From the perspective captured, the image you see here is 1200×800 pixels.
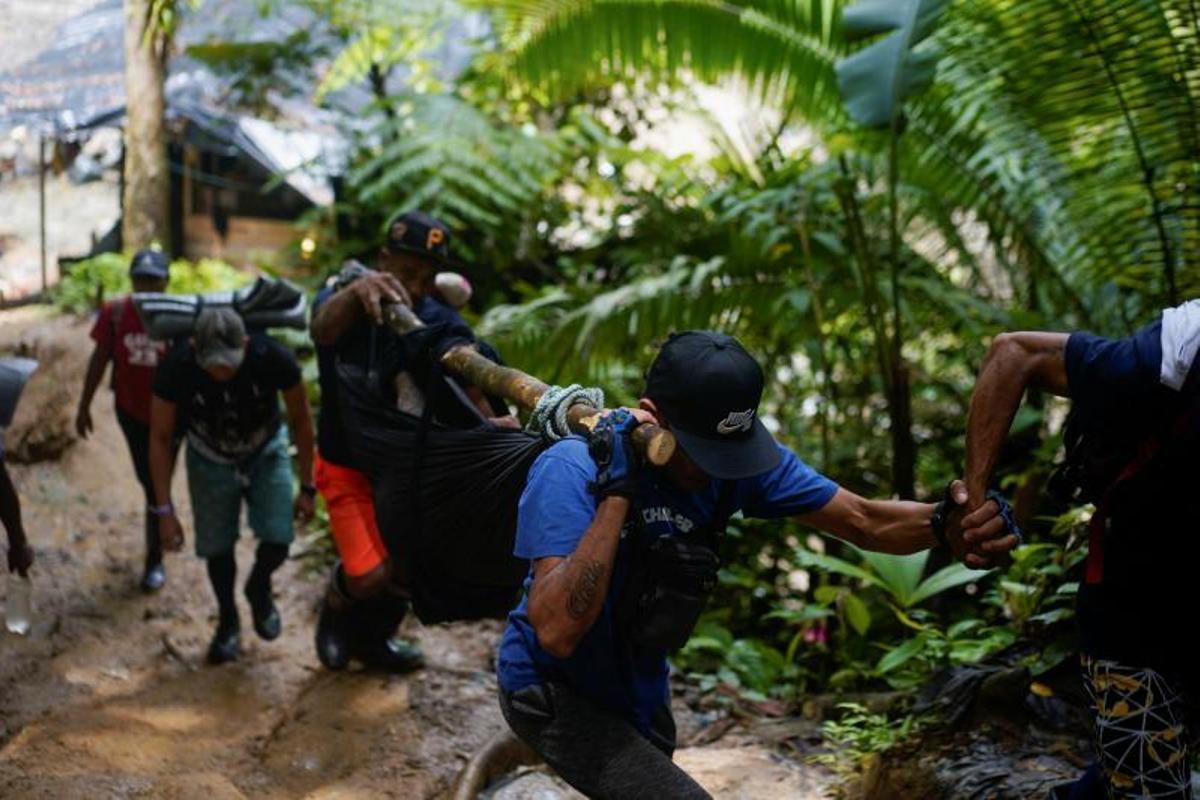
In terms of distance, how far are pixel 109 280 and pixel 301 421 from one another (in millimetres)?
6691

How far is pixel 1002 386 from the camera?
2.64 meters

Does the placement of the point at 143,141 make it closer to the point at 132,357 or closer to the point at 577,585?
the point at 132,357

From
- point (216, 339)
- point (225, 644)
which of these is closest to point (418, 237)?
point (216, 339)

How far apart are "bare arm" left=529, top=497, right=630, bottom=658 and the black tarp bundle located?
0.70 meters

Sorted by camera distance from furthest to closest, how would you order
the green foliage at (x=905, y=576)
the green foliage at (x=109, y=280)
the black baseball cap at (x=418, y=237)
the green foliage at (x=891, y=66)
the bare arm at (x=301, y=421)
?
the green foliage at (x=109, y=280) < the bare arm at (x=301, y=421) < the green foliage at (x=891, y=66) < the black baseball cap at (x=418, y=237) < the green foliage at (x=905, y=576)

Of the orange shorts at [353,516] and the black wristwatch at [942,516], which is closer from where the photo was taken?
the black wristwatch at [942,516]

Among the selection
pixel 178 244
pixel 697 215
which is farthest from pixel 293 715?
pixel 178 244

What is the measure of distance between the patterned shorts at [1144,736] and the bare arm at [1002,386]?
52cm

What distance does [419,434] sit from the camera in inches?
140

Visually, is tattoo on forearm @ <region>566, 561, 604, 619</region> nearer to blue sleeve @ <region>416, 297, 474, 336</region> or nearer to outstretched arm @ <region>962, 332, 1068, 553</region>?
outstretched arm @ <region>962, 332, 1068, 553</region>

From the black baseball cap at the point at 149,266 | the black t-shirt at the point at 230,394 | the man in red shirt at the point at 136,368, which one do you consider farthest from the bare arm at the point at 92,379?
the black t-shirt at the point at 230,394

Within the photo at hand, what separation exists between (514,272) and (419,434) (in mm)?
6675

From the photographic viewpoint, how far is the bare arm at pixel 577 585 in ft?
7.74

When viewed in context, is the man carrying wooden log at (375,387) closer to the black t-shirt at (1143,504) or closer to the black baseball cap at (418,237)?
the black baseball cap at (418,237)
